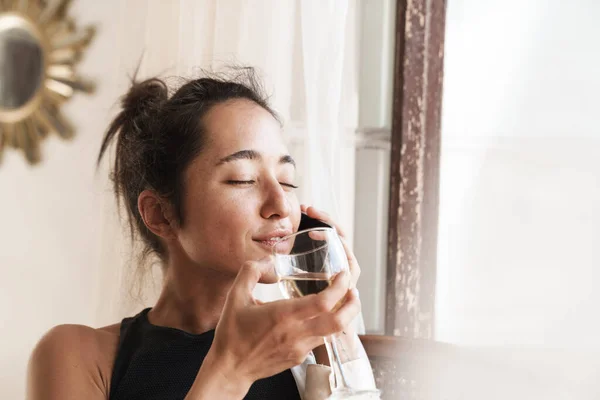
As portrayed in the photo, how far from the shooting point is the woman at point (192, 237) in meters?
1.10

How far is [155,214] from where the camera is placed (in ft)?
4.11

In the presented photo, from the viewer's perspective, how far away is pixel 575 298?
1532 mm

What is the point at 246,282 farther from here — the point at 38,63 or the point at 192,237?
the point at 38,63

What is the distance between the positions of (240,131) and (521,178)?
2.72 ft

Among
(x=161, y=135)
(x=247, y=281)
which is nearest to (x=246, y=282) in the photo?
(x=247, y=281)

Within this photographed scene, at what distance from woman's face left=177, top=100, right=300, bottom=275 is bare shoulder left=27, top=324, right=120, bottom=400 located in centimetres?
24

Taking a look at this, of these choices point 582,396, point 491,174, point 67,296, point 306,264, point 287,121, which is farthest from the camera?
point 67,296

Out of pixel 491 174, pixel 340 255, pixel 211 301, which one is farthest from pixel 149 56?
pixel 340 255

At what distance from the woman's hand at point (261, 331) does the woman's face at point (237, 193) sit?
0.19 meters

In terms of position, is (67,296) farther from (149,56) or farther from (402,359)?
(402,359)

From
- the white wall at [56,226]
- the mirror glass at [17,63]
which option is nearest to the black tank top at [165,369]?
the white wall at [56,226]

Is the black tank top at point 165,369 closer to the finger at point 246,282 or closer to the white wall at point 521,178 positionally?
the finger at point 246,282

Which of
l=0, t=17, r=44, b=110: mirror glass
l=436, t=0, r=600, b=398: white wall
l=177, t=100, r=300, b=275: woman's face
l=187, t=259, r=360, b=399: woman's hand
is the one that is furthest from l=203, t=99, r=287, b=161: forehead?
l=0, t=17, r=44, b=110: mirror glass

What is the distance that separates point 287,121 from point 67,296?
3.61 ft
